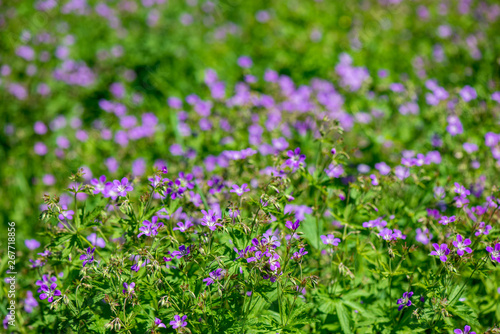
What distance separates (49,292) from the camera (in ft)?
9.64

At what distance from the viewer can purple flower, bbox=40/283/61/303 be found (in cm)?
286

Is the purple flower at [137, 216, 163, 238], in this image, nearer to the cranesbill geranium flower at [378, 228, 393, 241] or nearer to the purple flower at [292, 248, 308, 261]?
the purple flower at [292, 248, 308, 261]

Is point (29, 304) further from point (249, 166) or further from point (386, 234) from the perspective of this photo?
point (386, 234)

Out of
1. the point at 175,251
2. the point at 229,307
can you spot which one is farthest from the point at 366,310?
the point at 175,251

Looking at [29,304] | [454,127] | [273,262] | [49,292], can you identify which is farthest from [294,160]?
[29,304]

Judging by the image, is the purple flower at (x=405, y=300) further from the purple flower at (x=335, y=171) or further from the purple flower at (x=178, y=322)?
the purple flower at (x=178, y=322)

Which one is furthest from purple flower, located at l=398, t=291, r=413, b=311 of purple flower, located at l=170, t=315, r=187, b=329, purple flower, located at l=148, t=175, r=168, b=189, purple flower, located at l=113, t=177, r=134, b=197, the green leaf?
purple flower, located at l=113, t=177, r=134, b=197

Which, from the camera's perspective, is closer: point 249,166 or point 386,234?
point 386,234

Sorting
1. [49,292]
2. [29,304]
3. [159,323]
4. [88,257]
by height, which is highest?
[88,257]

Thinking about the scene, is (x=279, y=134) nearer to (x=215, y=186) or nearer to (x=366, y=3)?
(x=215, y=186)

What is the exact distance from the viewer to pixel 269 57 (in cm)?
759

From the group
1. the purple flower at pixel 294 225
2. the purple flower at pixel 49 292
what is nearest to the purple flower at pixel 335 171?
the purple flower at pixel 294 225

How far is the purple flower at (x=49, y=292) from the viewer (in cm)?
286

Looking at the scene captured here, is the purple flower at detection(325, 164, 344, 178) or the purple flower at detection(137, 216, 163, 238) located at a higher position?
the purple flower at detection(325, 164, 344, 178)
